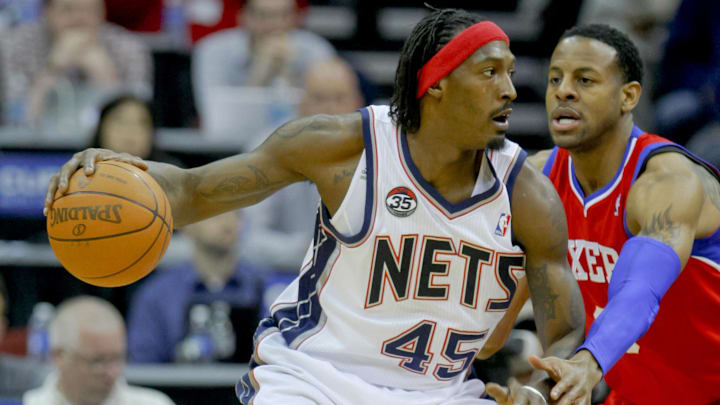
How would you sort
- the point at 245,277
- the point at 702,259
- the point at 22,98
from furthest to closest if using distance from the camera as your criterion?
the point at 22,98
the point at 245,277
the point at 702,259

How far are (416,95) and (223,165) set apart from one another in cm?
76

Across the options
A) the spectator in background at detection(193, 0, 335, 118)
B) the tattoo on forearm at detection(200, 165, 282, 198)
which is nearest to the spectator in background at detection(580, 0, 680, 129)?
the spectator in background at detection(193, 0, 335, 118)

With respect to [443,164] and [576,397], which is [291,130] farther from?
[576,397]

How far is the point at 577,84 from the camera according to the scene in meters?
4.13

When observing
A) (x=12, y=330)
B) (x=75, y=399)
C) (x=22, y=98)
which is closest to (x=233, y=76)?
(x=22, y=98)

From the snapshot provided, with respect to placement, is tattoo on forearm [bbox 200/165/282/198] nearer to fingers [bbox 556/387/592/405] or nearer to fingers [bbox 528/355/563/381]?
fingers [bbox 528/355/563/381]

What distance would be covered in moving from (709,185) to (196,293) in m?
3.63

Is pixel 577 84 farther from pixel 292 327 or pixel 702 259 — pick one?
pixel 292 327

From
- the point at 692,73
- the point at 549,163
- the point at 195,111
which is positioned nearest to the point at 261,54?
the point at 195,111

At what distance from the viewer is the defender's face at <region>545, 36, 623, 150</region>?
411cm

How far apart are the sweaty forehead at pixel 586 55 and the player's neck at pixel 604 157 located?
253 millimetres

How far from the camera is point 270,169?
3.80 m

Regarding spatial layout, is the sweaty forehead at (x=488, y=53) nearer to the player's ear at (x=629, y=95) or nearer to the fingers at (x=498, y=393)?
Result: the player's ear at (x=629, y=95)

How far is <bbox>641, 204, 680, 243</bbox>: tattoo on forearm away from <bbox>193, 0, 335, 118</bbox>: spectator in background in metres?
4.75
